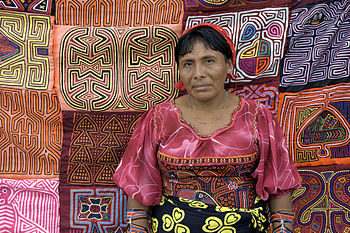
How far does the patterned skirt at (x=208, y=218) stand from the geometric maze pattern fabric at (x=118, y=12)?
101 cm

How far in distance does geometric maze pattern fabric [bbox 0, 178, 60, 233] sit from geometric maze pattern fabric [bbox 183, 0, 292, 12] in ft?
4.10

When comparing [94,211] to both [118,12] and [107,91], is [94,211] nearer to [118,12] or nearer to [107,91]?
[107,91]

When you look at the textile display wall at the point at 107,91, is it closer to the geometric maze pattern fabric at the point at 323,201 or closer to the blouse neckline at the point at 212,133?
the geometric maze pattern fabric at the point at 323,201

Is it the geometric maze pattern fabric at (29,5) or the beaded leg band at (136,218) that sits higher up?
the geometric maze pattern fabric at (29,5)

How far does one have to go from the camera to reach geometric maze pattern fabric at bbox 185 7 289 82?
1.84m

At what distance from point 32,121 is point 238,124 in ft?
3.80

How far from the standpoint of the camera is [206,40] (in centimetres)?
145

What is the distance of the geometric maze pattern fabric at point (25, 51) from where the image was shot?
188 cm

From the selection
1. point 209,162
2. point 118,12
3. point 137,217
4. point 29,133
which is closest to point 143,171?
point 137,217

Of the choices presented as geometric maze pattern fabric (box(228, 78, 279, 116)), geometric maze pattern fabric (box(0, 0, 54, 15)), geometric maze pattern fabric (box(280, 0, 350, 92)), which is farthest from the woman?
geometric maze pattern fabric (box(0, 0, 54, 15))

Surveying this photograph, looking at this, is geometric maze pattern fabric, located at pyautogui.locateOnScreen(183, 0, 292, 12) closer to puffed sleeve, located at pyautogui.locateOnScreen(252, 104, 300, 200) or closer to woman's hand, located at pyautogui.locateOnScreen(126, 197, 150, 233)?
puffed sleeve, located at pyautogui.locateOnScreen(252, 104, 300, 200)

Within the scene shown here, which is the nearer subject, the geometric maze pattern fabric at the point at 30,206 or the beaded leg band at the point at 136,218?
the beaded leg band at the point at 136,218

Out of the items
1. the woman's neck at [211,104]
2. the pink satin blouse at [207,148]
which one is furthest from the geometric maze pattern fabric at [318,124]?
the woman's neck at [211,104]

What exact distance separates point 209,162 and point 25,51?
3.96 ft
